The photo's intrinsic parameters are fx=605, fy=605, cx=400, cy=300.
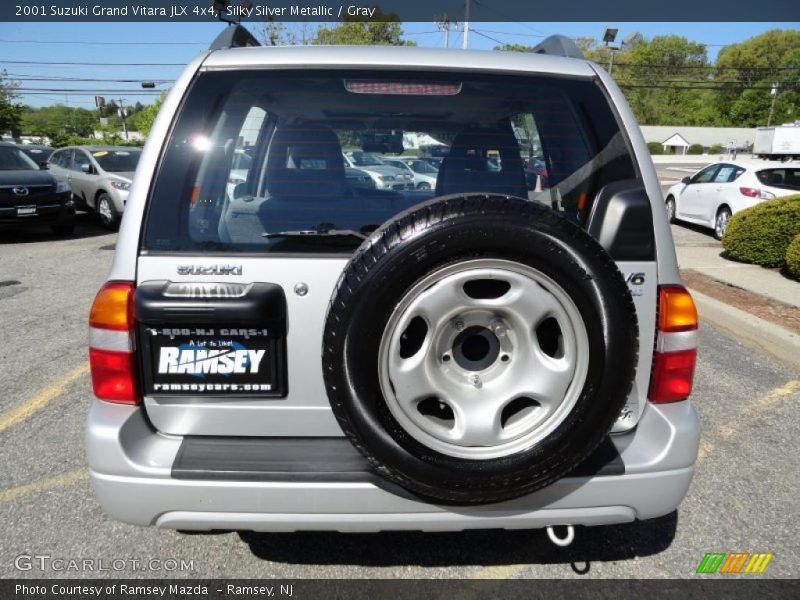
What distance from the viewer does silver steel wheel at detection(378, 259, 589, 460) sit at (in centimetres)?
179

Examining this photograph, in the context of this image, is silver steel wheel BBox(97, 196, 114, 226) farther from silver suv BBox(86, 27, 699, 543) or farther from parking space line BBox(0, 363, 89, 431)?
silver suv BBox(86, 27, 699, 543)

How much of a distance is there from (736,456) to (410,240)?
9.18 feet

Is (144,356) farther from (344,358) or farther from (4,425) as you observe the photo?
(4,425)

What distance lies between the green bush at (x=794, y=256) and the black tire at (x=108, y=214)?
1156 cm

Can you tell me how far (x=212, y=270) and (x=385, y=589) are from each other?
141 cm

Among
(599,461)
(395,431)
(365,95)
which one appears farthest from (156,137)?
(599,461)

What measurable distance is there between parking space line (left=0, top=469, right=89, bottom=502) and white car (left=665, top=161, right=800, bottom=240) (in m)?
11.4

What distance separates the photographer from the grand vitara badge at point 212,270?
1.95 metres

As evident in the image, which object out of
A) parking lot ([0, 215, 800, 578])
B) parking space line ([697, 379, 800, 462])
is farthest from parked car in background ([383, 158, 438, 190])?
parking space line ([697, 379, 800, 462])

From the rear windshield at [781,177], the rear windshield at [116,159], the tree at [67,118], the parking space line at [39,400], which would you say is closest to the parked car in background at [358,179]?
the parking space line at [39,400]

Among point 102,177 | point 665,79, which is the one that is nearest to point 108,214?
point 102,177

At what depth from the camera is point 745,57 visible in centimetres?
8469

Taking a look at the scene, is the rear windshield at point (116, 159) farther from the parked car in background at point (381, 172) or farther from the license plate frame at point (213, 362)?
the license plate frame at point (213, 362)

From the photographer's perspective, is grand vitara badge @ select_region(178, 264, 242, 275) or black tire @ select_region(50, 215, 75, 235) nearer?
grand vitara badge @ select_region(178, 264, 242, 275)
